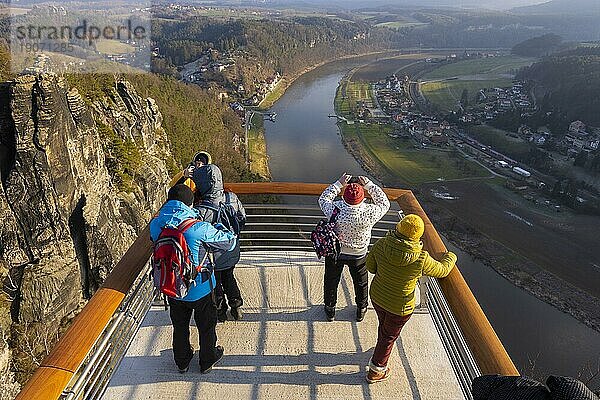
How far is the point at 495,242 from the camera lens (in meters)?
25.5

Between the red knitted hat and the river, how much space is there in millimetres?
15805

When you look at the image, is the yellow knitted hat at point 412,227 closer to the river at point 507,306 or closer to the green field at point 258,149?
the river at point 507,306

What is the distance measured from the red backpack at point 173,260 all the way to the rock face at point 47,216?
9893 mm

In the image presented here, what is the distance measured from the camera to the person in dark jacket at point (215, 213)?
242 cm

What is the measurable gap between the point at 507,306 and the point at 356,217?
791 inches

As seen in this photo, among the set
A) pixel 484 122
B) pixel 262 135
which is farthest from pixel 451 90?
pixel 262 135

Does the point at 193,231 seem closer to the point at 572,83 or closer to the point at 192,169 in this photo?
the point at 192,169

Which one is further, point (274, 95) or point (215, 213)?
point (274, 95)

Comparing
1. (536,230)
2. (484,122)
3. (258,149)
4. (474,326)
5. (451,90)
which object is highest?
(474,326)

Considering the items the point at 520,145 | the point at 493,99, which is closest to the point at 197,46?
the point at 493,99

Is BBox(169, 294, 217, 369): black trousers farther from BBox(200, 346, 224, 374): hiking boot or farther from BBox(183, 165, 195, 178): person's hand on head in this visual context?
BBox(183, 165, 195, 178): person's hand on head

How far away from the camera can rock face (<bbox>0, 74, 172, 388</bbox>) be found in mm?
11328

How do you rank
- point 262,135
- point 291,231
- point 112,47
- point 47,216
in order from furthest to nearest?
point 262,135, point 112,47, point 47,216, point 291,231

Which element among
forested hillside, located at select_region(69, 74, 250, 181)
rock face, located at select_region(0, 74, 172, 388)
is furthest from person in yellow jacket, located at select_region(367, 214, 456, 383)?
forested hillside, located at select_region(69, 74, 250, 181)
